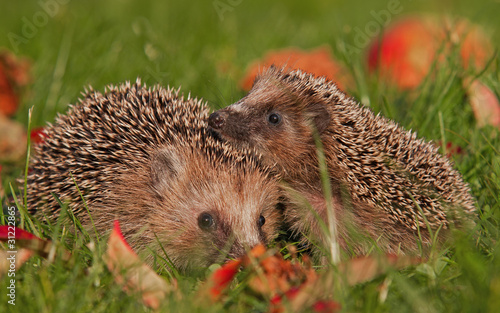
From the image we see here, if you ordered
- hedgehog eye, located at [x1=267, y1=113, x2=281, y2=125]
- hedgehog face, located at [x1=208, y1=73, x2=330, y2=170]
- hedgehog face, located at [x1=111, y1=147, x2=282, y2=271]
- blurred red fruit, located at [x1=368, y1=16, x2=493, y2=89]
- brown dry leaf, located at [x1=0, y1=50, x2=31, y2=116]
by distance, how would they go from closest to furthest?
hedgehog face, located at [x1=111, y1=147, x2=282, y2=271] < hedgehog face, located at [x1=208, y1=73, x2=330, y2=170] < hedgehog eye, located at [x1=267, y1=113, x2=281, y2=125] < brown dry leaf, located at [x1=0, y1=50, x2=31, y2=116] < blurred red fruit, located at [x1=368, y1=16, x2=493, y2=89]

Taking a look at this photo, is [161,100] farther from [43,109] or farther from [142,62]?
[142,62]

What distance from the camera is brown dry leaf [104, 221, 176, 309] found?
8.41ft

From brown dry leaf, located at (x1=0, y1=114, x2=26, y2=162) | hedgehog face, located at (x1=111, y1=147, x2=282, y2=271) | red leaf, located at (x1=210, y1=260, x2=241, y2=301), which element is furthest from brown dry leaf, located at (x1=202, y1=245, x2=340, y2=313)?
brown dry leaf, located at (x1=0, y1=114, x2=26, y2=162)

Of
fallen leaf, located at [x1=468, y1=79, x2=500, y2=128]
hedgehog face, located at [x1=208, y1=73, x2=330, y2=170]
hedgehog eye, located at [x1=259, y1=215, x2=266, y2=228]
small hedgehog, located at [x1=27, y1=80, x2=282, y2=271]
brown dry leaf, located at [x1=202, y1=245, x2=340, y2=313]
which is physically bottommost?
brown dry leaf, located at [x1=202, y1=245, x2=340, y2=313]

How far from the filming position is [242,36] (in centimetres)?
782

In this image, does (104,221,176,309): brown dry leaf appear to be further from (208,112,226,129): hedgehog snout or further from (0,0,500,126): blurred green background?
(0,0,500,126): blurred green background

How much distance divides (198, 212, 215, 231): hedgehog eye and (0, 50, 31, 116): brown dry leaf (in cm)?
275

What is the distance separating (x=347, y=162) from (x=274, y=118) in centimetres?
63

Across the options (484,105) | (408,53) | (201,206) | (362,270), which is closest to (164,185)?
(201,206)

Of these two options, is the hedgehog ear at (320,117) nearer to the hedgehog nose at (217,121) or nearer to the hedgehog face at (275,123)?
the hedgehog face at (275,123)

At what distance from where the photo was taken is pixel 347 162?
370 cm

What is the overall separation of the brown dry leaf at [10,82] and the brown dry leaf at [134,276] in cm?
315

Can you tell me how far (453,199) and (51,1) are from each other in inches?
273

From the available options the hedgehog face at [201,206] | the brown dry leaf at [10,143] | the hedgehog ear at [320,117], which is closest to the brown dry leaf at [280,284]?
the hedgehog face at [201,206]
